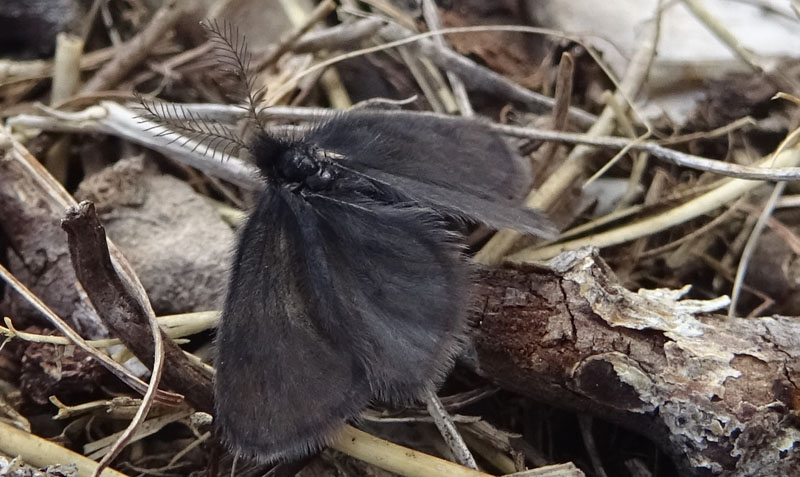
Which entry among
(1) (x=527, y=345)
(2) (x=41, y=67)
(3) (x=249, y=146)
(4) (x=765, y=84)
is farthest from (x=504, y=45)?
(2) (x=41, y=67)

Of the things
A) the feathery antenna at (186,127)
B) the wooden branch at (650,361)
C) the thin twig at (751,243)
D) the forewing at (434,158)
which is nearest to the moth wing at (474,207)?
the forewing at (434,158)

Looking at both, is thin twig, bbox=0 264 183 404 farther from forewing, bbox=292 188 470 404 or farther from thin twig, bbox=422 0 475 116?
thin twig, bbox=422 0 475 116

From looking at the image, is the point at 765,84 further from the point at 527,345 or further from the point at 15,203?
the point at 15,203

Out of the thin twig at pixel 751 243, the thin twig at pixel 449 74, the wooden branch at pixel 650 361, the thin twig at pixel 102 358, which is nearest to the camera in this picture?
the wooden branch at pixel 650 361

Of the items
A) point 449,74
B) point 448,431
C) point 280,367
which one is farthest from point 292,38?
point 448,431

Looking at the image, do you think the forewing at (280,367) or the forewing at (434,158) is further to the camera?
the forewing at (434,158)

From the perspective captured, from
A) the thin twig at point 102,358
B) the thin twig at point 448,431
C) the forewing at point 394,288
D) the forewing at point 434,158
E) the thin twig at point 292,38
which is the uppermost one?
the thin twig at point 292,38

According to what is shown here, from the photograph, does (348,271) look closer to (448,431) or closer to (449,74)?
(448,431)

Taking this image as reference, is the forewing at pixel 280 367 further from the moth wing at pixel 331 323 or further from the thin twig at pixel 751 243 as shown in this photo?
the thin twig at pixel 751 243
